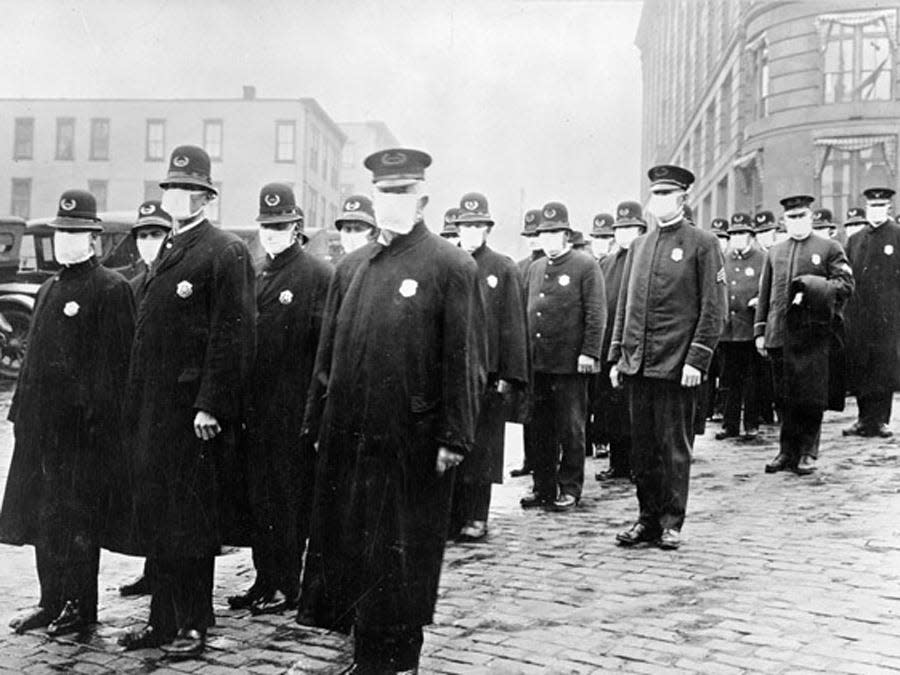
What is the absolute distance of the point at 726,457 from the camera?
1001cm

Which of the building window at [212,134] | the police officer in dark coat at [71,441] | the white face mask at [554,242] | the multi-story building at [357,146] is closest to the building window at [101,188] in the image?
the building window at [212,134]

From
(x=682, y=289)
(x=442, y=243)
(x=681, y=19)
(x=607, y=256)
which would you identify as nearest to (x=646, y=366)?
(x=682, y=289)

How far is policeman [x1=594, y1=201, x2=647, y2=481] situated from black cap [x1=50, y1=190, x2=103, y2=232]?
4.90 meters

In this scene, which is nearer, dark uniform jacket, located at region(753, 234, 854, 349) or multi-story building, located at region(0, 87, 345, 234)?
dark uniform jacket, located at region(753, 234, 854, 349)

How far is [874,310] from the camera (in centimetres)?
1056

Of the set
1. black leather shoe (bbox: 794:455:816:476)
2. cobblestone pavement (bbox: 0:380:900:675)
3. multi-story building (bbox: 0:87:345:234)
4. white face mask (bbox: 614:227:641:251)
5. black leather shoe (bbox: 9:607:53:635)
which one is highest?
multi-story building (bbox: 0:87:345:234)

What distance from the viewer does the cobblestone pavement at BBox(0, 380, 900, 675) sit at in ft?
14.2

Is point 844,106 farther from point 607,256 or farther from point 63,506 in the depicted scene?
point 63,506

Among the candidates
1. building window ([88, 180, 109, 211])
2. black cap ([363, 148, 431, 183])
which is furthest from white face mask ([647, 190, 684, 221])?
building window ([88, 180, 109, 211])

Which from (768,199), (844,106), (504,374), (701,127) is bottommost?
(504,374)

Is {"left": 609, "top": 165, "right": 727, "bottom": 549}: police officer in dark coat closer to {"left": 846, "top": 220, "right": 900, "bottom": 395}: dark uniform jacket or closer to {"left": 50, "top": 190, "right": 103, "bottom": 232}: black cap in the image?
{"left": 50, "top": 190, "right": 103, "bottom": 232}: black cap

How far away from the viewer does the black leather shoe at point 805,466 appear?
872cm

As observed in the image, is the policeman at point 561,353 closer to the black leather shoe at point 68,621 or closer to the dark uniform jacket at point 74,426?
the dark uniform jacket at point 74,426

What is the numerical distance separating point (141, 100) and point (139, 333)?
47.8m
